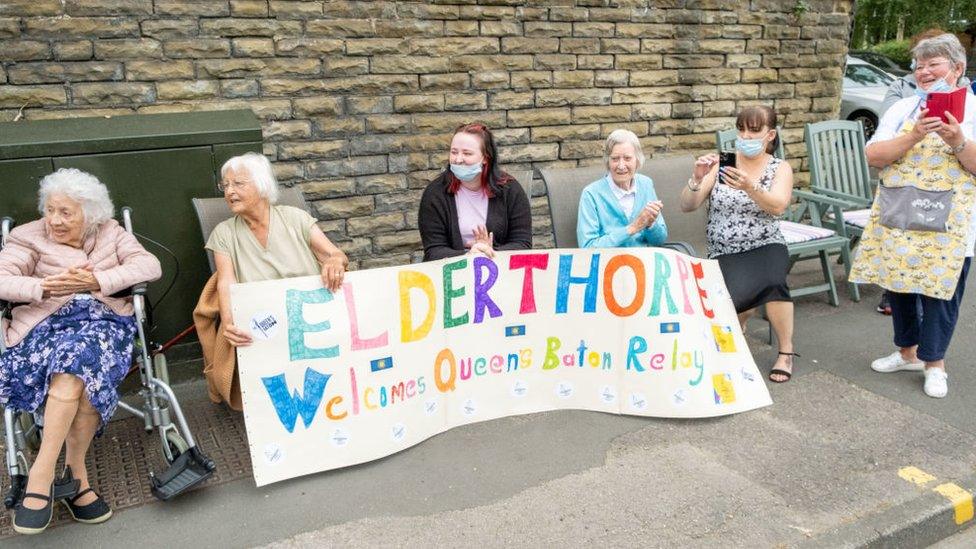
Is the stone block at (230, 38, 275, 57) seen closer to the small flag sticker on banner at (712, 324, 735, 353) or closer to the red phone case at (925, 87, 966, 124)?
the small flag sticker on banner at (712, 324, 735, 353)

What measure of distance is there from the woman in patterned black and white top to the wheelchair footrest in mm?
2811

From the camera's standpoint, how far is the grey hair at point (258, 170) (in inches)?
140

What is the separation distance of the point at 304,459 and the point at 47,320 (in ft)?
3.97

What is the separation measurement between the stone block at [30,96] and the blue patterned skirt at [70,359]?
158cm

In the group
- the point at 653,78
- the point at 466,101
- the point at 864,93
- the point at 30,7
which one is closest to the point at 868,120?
the point at 864,93

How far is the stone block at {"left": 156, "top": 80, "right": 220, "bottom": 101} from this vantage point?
454 cm

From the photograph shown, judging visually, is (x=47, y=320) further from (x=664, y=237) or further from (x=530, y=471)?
(x=664, y=237)

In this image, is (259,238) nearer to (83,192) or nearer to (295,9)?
(83,192)

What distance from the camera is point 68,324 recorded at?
323 centimetres

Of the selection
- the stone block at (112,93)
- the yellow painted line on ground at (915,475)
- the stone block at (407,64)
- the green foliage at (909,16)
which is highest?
the green foliage at (909,16)

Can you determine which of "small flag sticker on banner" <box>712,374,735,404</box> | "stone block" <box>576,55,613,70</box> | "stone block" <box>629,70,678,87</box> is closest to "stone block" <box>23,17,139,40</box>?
"stone block" <box>576,55,613,70</box>

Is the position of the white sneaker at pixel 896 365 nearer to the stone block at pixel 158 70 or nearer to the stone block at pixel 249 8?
the stone block at pixel 249 8

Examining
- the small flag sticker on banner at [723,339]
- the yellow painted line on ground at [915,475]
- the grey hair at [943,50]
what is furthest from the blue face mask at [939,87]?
the yellow painted line on ground at [915,475]

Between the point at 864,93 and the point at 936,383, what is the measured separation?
1031 centimetres
